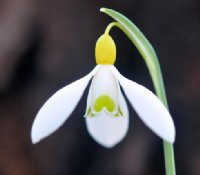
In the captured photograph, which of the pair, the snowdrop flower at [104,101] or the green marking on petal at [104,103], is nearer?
the snowdrop flower at [104,101]

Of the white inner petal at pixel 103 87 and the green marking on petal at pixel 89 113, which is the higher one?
the white inner petal at pixel 103 87

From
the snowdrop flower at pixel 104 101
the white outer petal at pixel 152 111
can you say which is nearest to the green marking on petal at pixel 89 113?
the snowdrop flower at pixel 104 101

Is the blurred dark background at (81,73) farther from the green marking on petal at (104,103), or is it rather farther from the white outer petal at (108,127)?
the green marking on petal at (104,103)

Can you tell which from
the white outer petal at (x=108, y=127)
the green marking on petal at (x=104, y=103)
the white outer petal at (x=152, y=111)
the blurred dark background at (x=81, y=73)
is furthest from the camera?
the blurred dark background at (x=81, y=73)

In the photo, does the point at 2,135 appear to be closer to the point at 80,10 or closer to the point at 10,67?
the point at 10,67

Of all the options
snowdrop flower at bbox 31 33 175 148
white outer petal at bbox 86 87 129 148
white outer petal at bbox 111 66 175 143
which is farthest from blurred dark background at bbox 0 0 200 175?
white outer petal at bbox 111 66 175 143

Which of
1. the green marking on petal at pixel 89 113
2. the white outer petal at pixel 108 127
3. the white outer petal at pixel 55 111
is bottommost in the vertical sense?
the white outer petal at pixel 108 127

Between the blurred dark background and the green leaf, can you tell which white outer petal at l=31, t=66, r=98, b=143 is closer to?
the green leaf

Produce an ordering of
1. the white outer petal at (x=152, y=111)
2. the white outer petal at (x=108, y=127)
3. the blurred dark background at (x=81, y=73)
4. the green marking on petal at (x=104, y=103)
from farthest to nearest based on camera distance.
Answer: the blurred dark background at (x=81, y=73) → the white outer petal at (x=108, y=127) → the green marking on petal at (x=104, y=103) → the white outer petal at (x=152, y=111)
